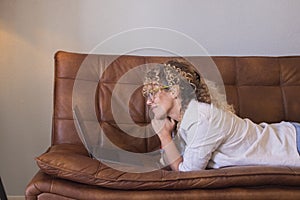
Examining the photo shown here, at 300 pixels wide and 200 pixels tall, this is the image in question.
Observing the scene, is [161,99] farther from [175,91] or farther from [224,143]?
[224,143]

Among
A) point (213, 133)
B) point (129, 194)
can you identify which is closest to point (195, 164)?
point (213, 133)

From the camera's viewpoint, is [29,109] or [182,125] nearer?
[182,125]

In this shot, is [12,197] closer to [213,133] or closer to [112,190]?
[112,190]

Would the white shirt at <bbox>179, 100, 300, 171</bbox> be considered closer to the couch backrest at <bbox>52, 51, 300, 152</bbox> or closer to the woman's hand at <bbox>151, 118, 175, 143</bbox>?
the woman's hand at <bbox>151, 118, 175, 143</bbox>

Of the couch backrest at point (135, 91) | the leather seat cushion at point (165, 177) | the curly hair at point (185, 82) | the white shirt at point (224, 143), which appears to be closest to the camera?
the leather seat cushion at point (165, 177)

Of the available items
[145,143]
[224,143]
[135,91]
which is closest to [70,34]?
[135,91]

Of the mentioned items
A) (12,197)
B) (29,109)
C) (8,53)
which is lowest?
(12,197)

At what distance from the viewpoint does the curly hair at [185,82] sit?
177 cm

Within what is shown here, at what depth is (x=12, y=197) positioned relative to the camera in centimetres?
248

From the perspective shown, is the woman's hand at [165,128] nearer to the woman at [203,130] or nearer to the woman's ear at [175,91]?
the woman at [203,130]

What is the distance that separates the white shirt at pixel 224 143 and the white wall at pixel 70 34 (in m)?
0.83

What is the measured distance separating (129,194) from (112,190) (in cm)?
7

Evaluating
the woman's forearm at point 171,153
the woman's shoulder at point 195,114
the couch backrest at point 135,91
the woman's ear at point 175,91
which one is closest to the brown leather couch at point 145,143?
the couch backrest at point 135,91

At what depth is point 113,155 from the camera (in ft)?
5.86
